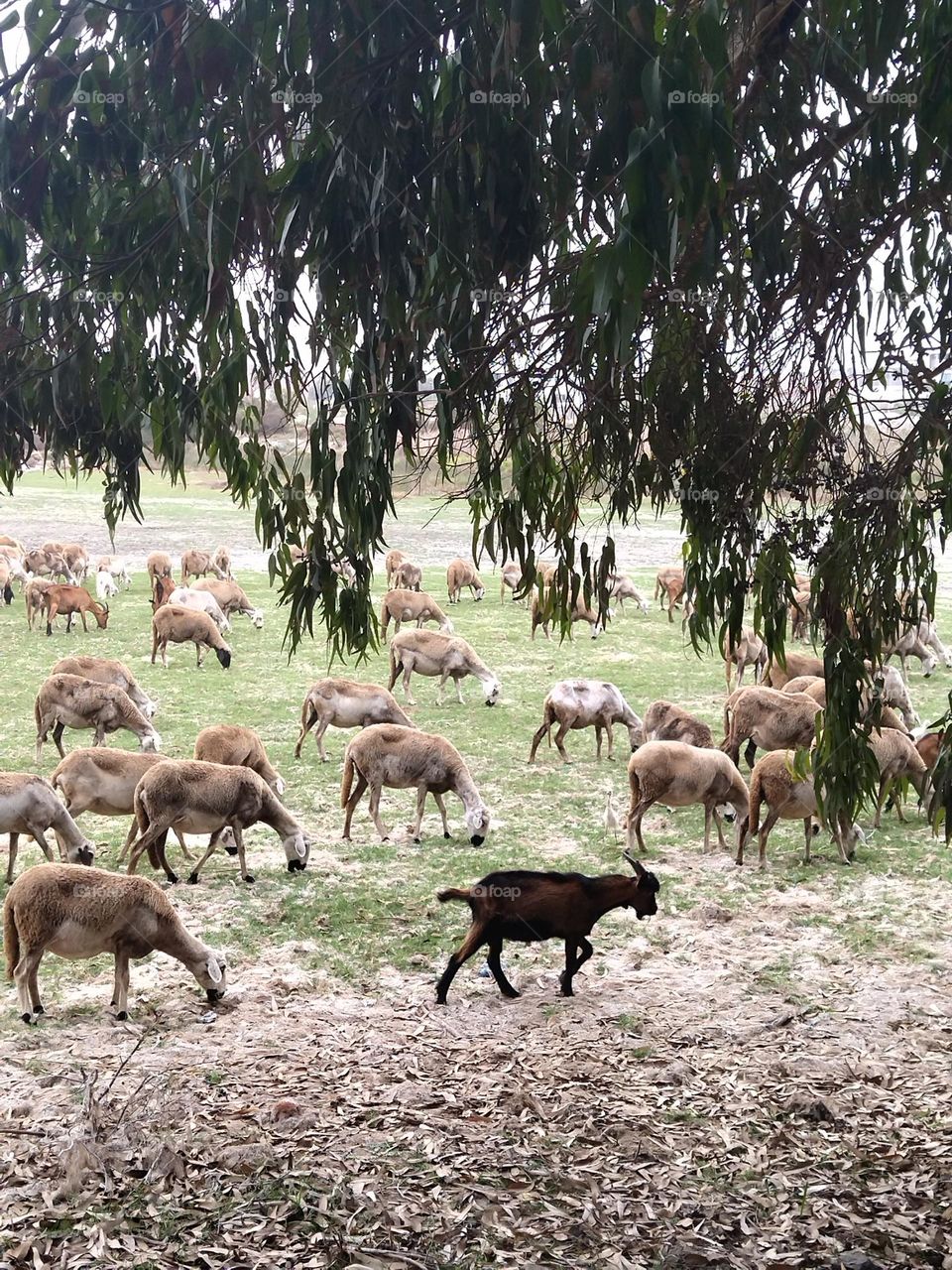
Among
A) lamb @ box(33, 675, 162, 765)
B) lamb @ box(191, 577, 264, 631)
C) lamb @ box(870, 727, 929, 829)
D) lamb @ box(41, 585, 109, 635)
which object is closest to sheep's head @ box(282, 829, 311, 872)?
lamb @ box(33, 675, 162, 765)

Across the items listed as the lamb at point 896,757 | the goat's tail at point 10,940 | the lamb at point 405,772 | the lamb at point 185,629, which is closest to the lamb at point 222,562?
the lamb at point 185,629

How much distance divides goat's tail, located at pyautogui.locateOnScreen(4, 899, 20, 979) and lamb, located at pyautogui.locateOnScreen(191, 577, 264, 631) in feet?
51.0

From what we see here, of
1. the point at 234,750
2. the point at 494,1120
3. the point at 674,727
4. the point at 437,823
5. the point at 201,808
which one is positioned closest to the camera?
the point at 494,1120

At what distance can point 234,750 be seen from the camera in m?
10.2

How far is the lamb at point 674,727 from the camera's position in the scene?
38.2ft

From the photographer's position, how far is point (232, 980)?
693cm

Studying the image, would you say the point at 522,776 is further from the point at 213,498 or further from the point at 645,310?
the point at 213,498

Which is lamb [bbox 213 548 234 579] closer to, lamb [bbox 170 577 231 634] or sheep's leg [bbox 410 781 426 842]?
lamb [bbox 170 577 231 634]

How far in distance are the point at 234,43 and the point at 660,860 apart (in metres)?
7.66

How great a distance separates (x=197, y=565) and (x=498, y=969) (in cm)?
2077

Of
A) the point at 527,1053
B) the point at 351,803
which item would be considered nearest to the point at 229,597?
the point at 351,803

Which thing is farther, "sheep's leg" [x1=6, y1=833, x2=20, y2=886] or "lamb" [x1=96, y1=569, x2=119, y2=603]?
"lamb" [x1=96, y1=569, x2=119, y2=603]

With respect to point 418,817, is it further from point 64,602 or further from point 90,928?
point 64,602

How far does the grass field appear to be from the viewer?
4340mm
